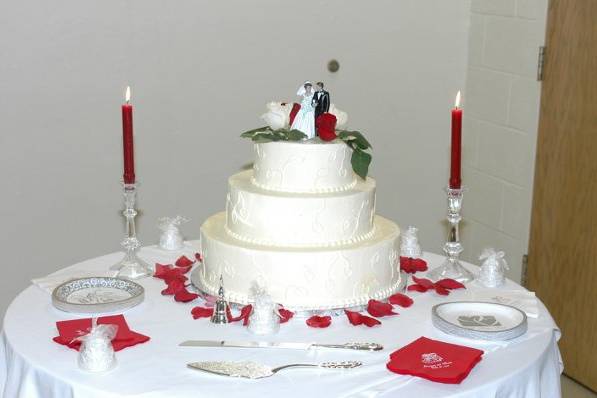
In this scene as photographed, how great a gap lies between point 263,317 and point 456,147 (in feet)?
2.16

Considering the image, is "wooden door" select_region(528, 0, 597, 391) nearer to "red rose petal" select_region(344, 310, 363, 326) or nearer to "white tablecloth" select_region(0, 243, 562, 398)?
"white tablecloth" select_region(0, 243, 562, 398)

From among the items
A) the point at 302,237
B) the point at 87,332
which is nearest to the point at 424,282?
the point at 302,237

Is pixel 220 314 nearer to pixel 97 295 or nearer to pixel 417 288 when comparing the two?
pixel 97 295

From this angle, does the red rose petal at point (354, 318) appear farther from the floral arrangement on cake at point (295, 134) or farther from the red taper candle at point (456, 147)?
the red taper candle at point (456, 147)

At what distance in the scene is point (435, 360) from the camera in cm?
204

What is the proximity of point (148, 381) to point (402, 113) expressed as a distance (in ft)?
8.07

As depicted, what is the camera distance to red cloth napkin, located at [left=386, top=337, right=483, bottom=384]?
1968mm

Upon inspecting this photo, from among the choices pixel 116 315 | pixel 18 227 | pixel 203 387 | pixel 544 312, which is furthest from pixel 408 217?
pixel 203 387

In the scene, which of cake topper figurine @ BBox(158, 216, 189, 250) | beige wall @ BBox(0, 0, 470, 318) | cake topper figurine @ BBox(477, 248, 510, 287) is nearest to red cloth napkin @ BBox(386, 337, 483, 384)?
cake topper figurine @ BBox(477, 248, 510, 287)

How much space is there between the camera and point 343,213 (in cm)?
235

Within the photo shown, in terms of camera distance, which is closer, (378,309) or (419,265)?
(378,309)

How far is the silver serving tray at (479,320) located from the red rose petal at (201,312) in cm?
51

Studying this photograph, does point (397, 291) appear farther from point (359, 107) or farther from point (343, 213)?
point (359, 107)

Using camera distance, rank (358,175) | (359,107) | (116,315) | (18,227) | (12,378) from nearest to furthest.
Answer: (12,378) → (116,315) → (358,175) → (18,227) → (359,107)
